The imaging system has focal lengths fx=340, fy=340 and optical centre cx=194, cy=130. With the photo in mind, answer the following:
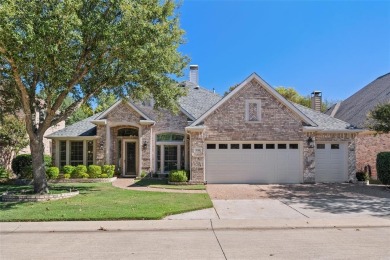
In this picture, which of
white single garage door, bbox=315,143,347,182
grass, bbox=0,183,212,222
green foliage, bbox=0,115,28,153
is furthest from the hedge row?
white single garage door, bbox=315,143,347,182

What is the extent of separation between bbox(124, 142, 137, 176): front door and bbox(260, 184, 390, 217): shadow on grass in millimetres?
9602

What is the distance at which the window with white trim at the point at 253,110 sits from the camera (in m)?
18.9

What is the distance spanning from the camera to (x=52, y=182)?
65.3 ft

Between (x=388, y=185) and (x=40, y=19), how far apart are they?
58.6 feet

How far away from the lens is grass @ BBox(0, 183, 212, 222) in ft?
32.0

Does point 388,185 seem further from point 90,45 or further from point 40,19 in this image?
point 40,19

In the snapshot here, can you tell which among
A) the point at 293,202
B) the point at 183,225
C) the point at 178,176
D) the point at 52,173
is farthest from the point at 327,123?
the point at 52,173

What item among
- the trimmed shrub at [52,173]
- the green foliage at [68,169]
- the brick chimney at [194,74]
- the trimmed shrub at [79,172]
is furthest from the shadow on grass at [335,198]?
the brick chimney at [194,74]

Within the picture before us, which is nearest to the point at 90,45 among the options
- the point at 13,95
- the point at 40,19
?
the point at 40,19

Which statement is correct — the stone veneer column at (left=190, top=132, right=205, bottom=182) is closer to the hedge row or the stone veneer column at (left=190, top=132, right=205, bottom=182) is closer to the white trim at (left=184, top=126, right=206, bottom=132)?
the white trim at (left=184, top=126, right=206, bottom=132)

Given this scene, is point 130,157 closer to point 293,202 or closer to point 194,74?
point 194,74

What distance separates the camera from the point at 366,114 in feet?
78.2

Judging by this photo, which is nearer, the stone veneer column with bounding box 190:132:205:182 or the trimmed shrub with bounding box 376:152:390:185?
the trimmed shrub with bounding box 376:152:390:185

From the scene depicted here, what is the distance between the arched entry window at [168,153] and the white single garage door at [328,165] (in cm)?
824
